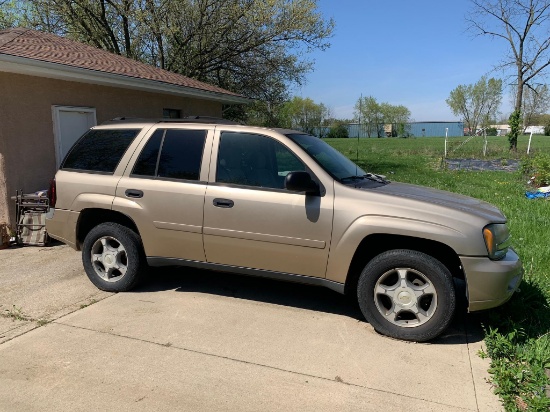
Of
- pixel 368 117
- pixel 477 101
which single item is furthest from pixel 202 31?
pixel 477 101

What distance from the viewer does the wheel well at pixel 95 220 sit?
4.81 metres

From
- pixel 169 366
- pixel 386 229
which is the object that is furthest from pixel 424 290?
pixel 169 366

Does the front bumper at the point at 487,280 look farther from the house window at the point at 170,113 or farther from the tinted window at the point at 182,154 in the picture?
the house window at the point at 170,113

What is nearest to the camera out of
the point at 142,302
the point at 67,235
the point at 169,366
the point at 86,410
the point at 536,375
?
the point at 86,410

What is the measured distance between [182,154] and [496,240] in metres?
3.04

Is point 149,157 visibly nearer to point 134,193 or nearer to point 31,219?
point 134,193

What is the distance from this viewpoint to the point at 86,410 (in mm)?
2824

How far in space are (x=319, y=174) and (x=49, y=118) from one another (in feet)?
18.7

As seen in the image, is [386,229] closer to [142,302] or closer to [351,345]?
[351,345]

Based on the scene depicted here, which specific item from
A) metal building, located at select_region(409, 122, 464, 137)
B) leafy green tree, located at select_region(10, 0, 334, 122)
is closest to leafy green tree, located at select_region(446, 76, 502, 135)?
metal building, located at select_region(409, 122, 464, 137)

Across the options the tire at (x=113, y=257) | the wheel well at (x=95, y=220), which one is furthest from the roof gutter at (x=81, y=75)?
the tire at (x=113, y=257)

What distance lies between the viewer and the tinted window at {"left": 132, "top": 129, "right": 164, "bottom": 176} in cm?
464

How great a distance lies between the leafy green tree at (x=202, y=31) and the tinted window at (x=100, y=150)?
1143cm

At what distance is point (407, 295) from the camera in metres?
3.75
